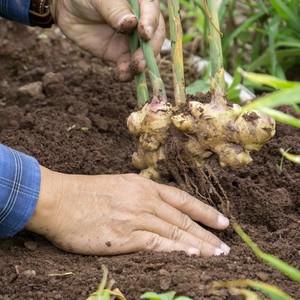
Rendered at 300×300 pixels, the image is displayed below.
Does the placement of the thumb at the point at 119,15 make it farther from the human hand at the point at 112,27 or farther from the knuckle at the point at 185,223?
the knuckle at the point at 185,223

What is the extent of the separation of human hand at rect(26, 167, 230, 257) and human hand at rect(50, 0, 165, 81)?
382mm

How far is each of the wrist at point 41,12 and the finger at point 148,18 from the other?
0.49 metres

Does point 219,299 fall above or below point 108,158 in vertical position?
above

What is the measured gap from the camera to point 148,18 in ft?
6.29

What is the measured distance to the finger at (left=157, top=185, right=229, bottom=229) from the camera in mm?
1845

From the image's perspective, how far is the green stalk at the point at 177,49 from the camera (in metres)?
1.88

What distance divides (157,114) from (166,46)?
1.26m

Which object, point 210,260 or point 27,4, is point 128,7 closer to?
point 27,4

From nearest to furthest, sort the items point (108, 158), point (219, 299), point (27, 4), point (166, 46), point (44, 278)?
point (219, 299)
point (44, 278)
point (108, 158)
point (27, 4)
point (166, 46)

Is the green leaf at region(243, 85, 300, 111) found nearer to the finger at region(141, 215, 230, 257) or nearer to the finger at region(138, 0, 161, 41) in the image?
the finger at region(141, 215, 230, 257)

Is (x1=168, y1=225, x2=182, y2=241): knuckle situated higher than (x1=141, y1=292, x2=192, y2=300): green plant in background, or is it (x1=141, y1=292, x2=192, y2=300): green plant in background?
(x1=141, y1=292, x2=192, y2=300): green plant in background

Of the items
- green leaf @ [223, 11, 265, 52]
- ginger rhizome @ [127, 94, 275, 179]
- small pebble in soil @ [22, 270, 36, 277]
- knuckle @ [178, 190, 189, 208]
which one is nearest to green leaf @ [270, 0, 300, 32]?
green leaf @ [223, 11, 265, 52]

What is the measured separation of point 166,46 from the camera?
3.06 meters

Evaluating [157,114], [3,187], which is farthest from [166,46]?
[3,187]
